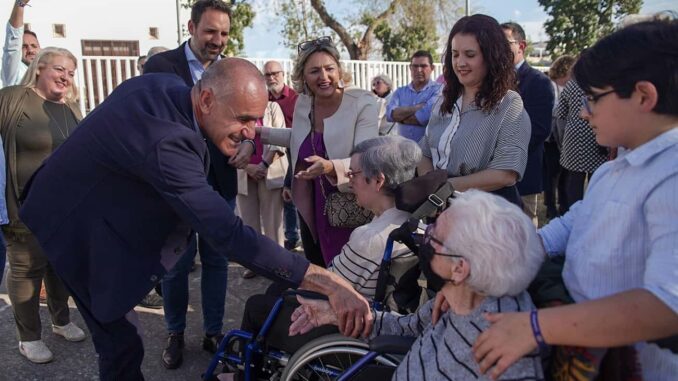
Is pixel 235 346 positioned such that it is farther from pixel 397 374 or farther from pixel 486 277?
pixel 486 277

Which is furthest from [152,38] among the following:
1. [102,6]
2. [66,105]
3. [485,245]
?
[485,245]

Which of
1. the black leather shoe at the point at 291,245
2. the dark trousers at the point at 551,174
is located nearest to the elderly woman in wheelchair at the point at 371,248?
the black leather shoe at the point at 291,245

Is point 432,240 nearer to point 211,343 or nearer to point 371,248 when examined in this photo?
point 371,248

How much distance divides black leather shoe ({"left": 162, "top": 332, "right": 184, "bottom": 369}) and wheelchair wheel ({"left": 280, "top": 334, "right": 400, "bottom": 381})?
1243 mm

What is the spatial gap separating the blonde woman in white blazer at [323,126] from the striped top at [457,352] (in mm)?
1555

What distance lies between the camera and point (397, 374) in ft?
5.62

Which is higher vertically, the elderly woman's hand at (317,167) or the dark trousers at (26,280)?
the elderly woman's hand at (317,167)

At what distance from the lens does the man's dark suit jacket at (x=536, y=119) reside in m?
3.63

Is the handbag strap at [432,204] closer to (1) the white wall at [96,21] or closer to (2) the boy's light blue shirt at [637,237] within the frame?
(2) the boy's light blue shirt at [637,237]

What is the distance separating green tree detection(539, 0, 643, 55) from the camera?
19328 millimetres

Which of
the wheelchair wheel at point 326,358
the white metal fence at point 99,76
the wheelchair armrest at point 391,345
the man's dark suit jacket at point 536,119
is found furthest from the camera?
the white metal fence at point 99,76

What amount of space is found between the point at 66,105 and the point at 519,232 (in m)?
3.08

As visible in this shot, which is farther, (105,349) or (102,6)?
(102,6)

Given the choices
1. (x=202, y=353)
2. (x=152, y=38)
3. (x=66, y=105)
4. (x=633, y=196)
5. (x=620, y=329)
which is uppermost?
(x=152, y=38)
